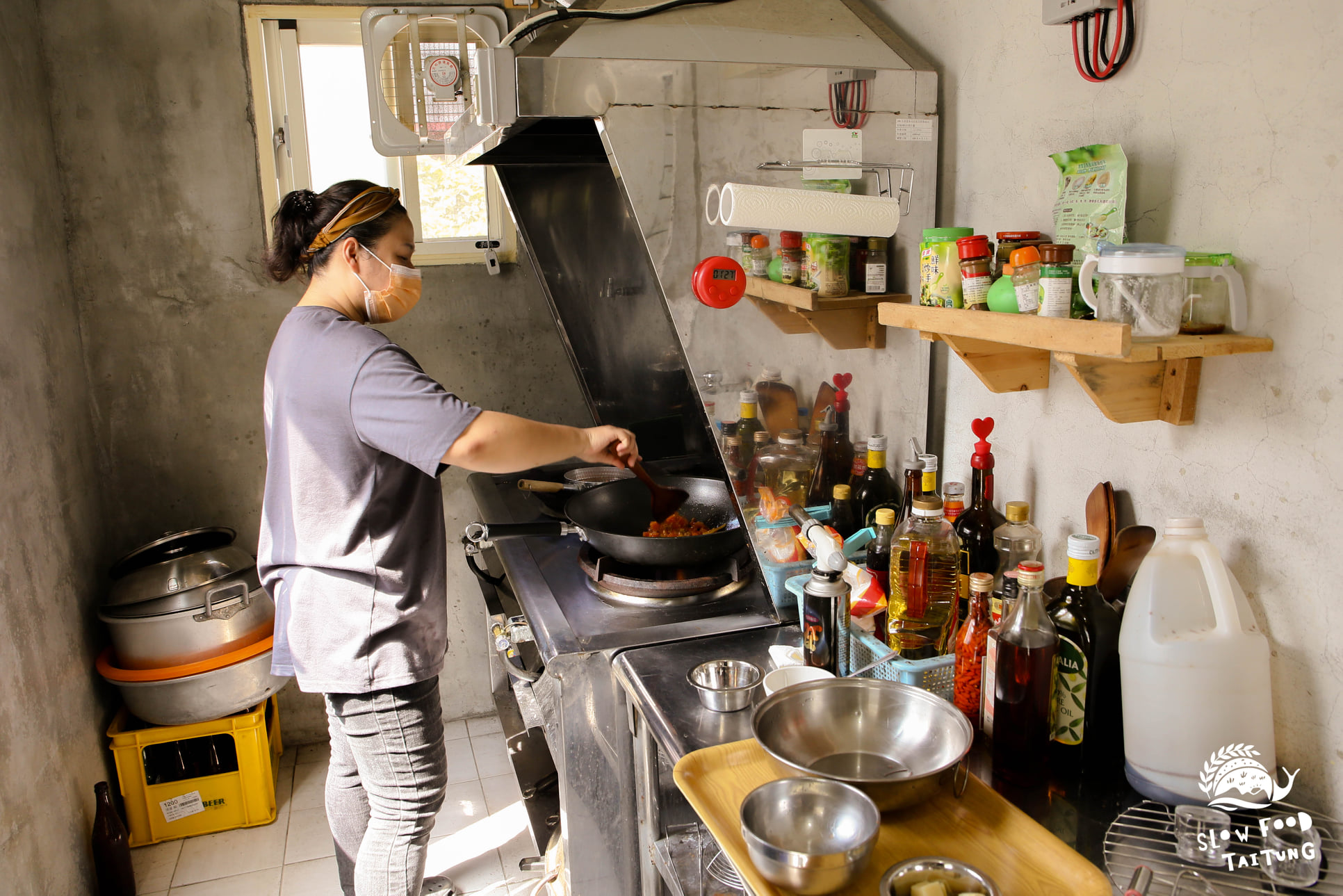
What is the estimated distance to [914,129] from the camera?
1.62 metres

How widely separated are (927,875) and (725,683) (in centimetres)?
55

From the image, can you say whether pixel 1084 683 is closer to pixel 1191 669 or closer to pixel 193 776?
pixel 1191 669

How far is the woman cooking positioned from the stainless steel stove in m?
0.22

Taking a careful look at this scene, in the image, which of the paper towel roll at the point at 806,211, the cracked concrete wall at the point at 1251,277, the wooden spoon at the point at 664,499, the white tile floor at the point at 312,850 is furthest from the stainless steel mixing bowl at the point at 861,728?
the white tile floor at the point at 312,850

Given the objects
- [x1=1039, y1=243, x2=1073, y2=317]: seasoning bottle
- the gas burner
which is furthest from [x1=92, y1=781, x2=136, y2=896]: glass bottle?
[x1=1039, y1=243, x2=1073, y2=317]: seasoning bottle

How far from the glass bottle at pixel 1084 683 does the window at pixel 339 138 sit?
2.07 metres

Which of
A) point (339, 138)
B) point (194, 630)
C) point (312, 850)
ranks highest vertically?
point (339, 138)

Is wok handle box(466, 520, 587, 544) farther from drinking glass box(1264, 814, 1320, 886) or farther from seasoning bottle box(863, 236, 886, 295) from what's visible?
drinking glass box(1264, 814, 1320, 886)

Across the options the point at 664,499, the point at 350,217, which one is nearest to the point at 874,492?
the point at 664,499

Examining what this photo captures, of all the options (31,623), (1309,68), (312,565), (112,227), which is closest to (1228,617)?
(1309,68)

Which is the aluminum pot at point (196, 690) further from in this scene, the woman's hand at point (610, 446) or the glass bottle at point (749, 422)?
the glass bottle at point (749, 422)

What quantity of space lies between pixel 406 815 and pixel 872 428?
1.18 m

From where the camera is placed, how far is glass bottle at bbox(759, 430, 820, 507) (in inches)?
66.0

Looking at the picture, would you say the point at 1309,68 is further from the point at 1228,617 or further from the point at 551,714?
the point at 551,714
